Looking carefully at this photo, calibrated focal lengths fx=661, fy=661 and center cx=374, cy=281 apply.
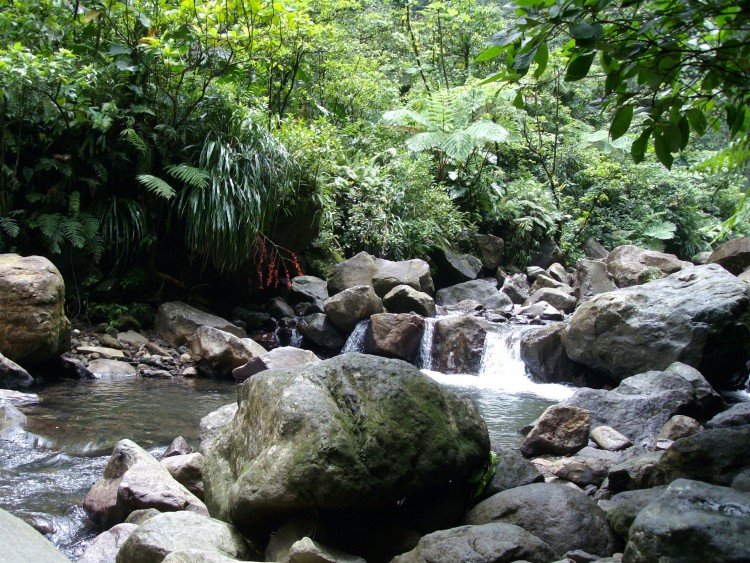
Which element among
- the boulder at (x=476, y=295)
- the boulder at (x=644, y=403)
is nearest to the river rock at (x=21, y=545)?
the boulder at (x=644, y=403)

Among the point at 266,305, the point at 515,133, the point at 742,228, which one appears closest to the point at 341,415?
the point at 266,305

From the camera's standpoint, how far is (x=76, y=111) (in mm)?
7859

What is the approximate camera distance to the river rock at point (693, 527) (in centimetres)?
197

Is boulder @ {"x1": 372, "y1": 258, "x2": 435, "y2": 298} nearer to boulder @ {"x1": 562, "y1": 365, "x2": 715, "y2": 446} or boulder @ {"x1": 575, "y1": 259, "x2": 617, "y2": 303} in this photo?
boulder @ {"x1": 575, "y1": 259, "x2": 617, "y2": 303}

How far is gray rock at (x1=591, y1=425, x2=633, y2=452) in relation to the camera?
473 centimetres

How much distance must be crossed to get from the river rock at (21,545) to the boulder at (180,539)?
0.81 metres

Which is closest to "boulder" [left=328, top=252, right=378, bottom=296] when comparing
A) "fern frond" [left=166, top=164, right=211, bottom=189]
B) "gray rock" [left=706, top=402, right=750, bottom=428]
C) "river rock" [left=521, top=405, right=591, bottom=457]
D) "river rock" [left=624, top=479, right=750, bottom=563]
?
"fern frond" [left=166, top=164, right=211, bottom=189]

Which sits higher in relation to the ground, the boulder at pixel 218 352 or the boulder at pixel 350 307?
the boulder at pixel 350 307

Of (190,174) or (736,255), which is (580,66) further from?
(736,255)

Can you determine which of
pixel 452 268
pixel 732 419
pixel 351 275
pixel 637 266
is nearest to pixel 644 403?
pixel 732 419

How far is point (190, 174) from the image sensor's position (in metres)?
8.28

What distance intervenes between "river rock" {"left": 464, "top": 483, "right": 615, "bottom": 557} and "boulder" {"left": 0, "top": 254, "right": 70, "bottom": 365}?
16.5 feet

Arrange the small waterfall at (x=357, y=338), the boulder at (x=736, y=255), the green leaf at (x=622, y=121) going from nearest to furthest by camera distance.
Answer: the green leaf at (x=622, y=121), the small waterfall at (x=357, y=338), the boulder at (x=736, y=255)

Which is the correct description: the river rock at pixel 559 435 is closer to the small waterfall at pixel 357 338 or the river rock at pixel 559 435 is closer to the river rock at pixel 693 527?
the river rock at pixel 693 527
